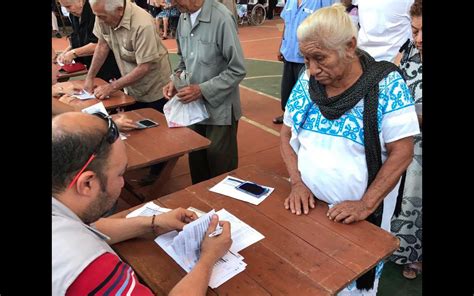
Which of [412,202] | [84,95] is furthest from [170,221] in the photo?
[84,95]

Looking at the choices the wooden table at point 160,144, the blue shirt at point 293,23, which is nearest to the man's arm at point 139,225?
the wooden table at point 160,144

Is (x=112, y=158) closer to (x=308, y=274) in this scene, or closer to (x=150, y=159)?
(x=308, y=274)

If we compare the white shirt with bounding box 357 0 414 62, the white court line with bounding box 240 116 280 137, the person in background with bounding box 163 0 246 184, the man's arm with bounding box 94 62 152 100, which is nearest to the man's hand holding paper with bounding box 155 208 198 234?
the person in background with bounding box 163 0 246 184

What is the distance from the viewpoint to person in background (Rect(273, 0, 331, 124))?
3896 millimetres

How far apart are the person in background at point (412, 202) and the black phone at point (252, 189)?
0.97 meters

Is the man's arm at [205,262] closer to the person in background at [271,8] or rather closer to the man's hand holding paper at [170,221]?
the man's hand holding paper at [170,221]

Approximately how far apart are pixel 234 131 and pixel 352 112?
141cm

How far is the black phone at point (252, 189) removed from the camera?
1.87 m

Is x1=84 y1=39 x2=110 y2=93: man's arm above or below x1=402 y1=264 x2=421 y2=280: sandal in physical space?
above

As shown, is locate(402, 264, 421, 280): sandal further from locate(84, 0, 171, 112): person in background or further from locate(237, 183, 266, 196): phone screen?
locate(84, 0, 171, 112): person in background

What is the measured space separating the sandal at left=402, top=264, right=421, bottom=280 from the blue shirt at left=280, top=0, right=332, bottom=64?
237cm

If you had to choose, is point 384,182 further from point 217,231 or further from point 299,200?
point 217,231

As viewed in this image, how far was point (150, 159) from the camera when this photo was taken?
230 centimetres

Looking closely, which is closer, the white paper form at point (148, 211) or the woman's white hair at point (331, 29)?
the woman's white hair at point (331, 29)
